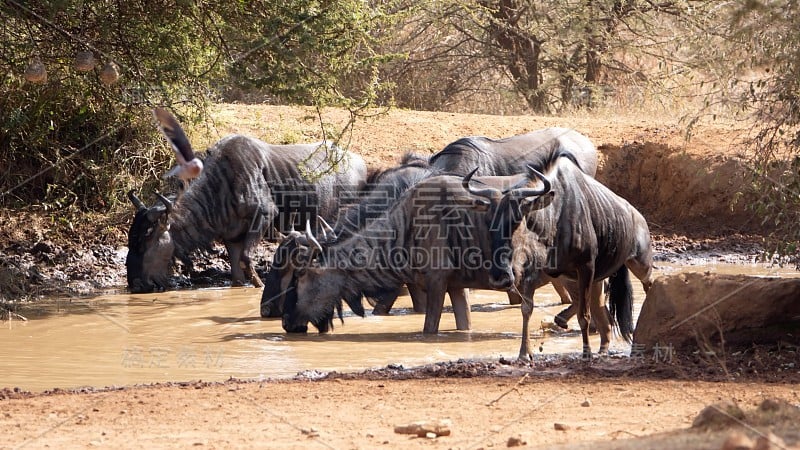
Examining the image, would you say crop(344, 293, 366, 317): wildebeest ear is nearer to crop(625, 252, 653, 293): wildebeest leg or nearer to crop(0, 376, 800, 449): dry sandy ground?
crop(625, 252, 653, 293): wildebeest leg

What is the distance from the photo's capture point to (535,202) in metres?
8.26

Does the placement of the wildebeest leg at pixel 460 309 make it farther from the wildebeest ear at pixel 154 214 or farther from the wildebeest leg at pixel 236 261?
the wildebeest ear at pixel 154 214

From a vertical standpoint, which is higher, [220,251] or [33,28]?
[33,28]

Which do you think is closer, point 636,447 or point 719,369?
point 636,447

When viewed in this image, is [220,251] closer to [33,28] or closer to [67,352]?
[33,28]

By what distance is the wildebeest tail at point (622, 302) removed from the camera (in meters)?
9.14

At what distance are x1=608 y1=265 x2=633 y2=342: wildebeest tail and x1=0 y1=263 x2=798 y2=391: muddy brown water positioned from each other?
0.16 meters

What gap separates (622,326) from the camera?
9.16 metres

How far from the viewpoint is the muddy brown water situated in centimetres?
813

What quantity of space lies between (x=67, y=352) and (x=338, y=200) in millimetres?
5390

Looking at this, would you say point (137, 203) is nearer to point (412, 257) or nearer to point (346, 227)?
point (346, 227)

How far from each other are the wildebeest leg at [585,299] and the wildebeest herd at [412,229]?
0.04 ft

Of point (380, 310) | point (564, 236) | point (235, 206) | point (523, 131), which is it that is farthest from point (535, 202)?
point (523, 131)

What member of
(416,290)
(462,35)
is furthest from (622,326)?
(462,35)
